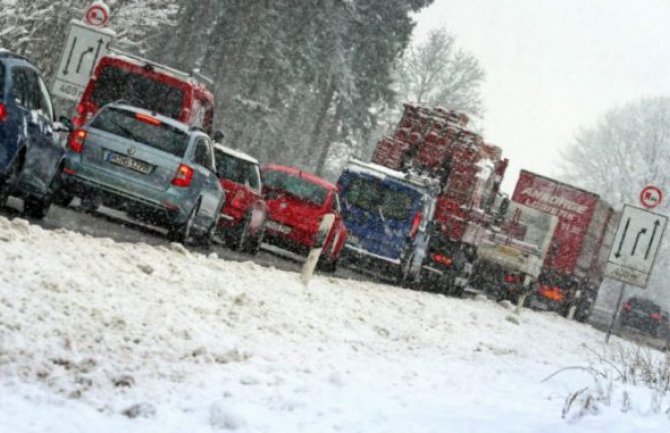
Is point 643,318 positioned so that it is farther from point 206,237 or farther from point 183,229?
point 183,229

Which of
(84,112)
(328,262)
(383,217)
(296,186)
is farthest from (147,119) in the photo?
(383,217)

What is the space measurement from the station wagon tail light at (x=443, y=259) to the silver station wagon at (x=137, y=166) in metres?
10.5

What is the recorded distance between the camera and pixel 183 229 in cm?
1327

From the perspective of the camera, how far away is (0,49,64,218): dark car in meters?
9.72

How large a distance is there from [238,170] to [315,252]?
338 cm

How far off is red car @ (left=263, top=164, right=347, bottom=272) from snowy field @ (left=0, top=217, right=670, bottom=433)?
5618 mm

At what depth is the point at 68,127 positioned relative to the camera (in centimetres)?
1141

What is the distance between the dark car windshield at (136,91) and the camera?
15.7m

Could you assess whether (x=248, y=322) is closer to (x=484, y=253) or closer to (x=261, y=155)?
(x=484, y=253)

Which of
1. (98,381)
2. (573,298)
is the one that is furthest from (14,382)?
(573,298)

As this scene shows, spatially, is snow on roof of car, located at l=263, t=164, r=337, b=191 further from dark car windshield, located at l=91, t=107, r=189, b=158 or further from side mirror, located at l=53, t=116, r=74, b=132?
side mirror, located at l=53, t=116, r=74, b=132

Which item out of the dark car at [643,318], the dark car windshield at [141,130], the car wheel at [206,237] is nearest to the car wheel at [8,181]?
the dark car windshield at [141,130]

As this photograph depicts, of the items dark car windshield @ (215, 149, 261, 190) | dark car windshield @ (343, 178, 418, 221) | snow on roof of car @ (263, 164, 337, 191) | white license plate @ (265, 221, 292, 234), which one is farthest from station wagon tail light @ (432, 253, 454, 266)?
dark car windshield @ (215, 149, 261, 190)

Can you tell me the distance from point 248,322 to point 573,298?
22.4 metres
